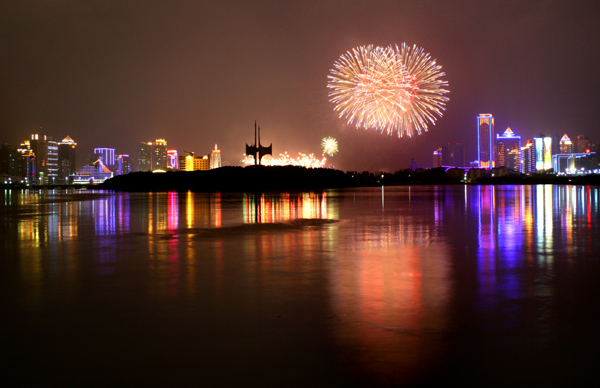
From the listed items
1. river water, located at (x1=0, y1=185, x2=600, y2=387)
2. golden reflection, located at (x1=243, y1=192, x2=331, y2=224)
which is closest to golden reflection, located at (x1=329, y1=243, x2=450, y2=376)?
river water, located at (x1=0, y1=185, x2=600, y2=387)

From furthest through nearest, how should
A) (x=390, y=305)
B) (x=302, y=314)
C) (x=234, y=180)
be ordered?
(x=234, y=180), (x=390, y=305), (x=302, y=314)

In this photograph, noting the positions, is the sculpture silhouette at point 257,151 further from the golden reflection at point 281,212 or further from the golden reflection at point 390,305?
the golden reflection at point 390,305

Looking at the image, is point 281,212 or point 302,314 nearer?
point 302,314

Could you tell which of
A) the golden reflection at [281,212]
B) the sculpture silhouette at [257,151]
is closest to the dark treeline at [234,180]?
the sculpture silhouette at [257,151]

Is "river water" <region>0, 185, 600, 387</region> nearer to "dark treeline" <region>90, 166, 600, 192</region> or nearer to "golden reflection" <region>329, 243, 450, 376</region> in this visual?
"golden reflection" <region>329, 243, 450, 376</region>

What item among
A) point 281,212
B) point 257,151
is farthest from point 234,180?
point 281,212

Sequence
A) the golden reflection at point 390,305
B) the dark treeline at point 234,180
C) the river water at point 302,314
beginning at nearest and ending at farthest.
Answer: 1. the river water at point 302,314
2. the golden reflection at point 390,305
3. the dark treeline at point 234,180

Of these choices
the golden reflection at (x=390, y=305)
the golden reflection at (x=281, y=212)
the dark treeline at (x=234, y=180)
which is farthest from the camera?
the dark treeline at (x=234, y=180)

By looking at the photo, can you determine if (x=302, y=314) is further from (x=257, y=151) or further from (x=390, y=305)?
(x=257, y=151)

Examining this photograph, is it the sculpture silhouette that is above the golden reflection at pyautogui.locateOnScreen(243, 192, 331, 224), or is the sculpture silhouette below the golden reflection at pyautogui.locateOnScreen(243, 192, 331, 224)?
above
